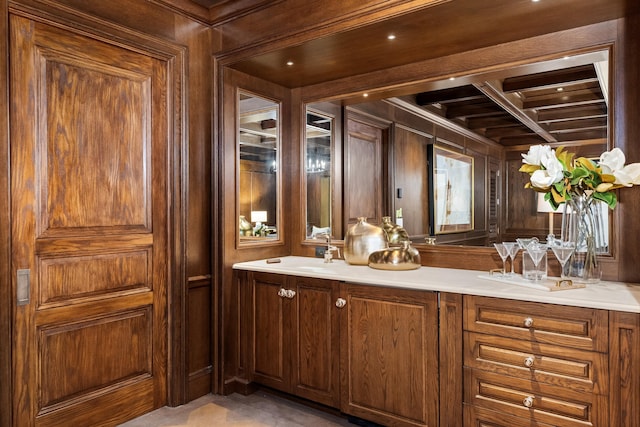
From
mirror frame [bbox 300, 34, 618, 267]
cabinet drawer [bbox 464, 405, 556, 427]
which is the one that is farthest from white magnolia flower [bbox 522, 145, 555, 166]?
cabinet drawer [bbox 464, 405, 556, 427]

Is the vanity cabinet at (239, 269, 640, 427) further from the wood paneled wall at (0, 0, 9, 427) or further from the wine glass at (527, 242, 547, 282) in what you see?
the wood paneled wall at (0, 0, 9, 427)

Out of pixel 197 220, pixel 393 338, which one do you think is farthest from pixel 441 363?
pixel 197 220

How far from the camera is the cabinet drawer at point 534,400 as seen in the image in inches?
70.3

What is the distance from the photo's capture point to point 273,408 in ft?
9.02

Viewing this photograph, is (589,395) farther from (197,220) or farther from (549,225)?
(197,220)

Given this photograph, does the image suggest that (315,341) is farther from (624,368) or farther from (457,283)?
(624,368)

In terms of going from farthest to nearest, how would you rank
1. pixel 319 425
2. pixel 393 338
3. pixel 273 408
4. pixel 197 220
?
pixel 197 220, pixel 273 408, pixel 319 425, pixel 393 338

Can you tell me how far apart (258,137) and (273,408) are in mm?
1882

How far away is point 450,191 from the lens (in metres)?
2.70

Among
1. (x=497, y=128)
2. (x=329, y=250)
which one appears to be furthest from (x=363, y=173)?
(x=497, y=128)

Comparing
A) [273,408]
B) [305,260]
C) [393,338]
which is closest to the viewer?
[393,338]

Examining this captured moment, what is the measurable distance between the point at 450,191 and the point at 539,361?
1.13 m

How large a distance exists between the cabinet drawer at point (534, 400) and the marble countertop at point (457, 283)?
Answer: 0.38 meters

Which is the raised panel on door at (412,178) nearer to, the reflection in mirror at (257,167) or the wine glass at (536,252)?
the wine glass at (536,252)
